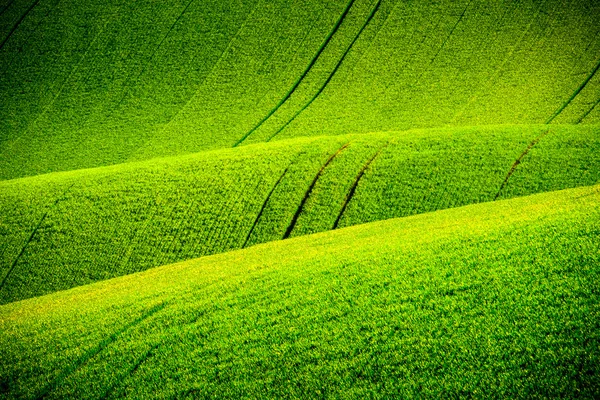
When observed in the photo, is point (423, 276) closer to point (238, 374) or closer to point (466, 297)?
point (466, 297)

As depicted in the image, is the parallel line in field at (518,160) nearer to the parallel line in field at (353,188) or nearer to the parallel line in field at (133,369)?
the parallel line in field at (353,188)

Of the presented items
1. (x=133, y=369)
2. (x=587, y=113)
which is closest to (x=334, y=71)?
(x=587, y=113)

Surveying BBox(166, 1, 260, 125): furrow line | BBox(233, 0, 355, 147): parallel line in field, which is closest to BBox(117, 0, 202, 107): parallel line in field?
BBox(166, 1, 260, 125): furrow line

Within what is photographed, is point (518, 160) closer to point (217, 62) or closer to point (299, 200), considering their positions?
point (299, 200)

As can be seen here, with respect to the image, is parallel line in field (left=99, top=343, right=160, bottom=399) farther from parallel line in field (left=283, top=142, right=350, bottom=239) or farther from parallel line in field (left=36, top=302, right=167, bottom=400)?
parallel line in field (left=283, top=142, right=350, bottom=239)

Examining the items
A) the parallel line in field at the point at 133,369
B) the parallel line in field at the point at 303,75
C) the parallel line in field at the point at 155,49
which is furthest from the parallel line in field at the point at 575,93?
the parallel line in field at the point at 155,49
